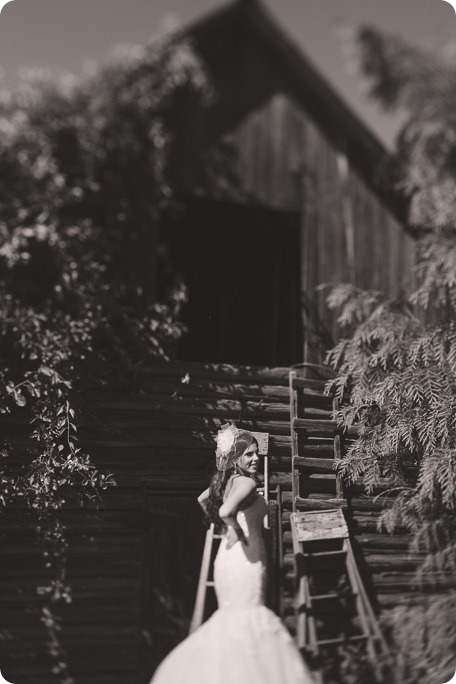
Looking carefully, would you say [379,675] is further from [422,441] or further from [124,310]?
[124,310]

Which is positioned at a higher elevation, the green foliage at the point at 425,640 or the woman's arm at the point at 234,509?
the woman's arm at the point at 234,509

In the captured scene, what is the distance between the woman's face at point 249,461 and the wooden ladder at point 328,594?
1.83 ft

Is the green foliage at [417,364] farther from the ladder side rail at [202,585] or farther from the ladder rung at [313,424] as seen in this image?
the ladder side rail at [202,585]

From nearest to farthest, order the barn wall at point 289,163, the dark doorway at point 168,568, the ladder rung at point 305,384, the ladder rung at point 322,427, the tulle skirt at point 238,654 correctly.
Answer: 1. the tulle skirt at point 238,654
2. the dark doorway at point 168,568
3. the ladder rung at point 322,427
4. the ladder rung at point 305,384
5. the barn wall at point 289,163

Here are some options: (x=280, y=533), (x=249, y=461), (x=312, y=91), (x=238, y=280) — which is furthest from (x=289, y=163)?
(x=280, y=533)

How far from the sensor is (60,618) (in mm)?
4484

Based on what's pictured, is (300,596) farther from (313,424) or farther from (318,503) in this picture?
(313,424)

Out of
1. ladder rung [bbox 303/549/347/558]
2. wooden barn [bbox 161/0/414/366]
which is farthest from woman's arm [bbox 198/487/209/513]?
wooden barn [bbox 161/0/414/366]

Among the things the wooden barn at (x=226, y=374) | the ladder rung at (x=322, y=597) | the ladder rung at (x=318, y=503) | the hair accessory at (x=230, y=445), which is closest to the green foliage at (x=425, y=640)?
the wooden barn at (x=226, y=374)

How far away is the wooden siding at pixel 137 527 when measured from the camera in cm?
442

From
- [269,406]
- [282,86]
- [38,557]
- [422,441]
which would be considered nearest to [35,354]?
[38,557]

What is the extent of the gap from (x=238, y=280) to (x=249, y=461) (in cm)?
201

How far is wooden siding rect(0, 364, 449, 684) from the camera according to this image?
442 centimetres

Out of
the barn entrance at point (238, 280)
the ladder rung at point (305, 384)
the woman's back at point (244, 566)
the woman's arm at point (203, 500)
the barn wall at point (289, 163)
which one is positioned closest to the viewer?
the woman's back at point (244, 566)
